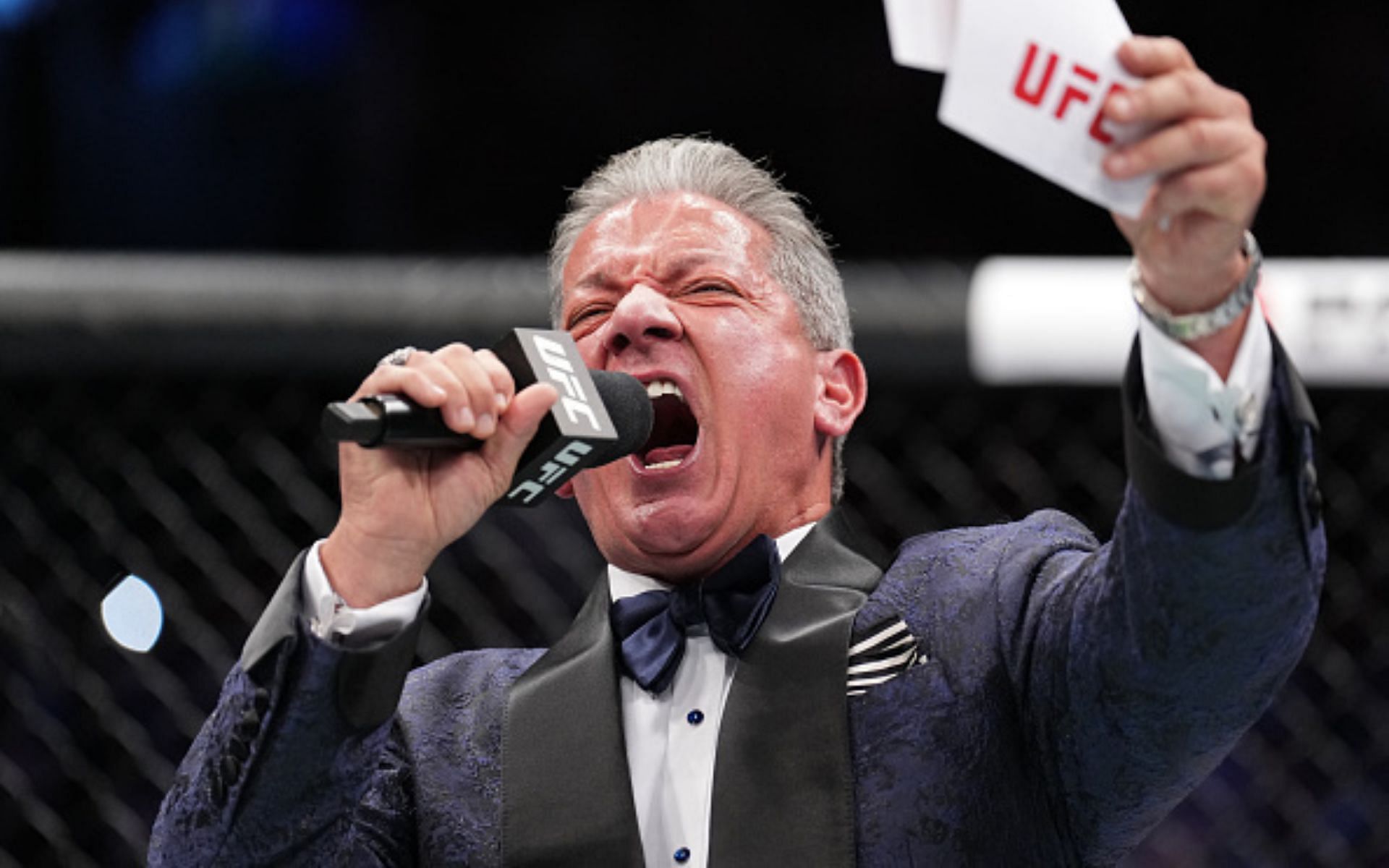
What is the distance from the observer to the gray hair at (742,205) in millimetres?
1646

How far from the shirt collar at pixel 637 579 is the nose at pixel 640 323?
0.20 metres

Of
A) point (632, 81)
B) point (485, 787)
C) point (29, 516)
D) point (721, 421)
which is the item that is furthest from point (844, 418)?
point (632, 81)

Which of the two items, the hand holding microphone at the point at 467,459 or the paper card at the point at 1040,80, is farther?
the hand holding microphone at the point at 467,459

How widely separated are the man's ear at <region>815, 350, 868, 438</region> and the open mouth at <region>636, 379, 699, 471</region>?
0.40 feet

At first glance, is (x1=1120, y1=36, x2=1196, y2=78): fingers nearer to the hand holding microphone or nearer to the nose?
the hand holding microphone

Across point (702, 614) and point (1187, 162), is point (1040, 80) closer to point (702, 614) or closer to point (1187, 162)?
point (1187, 162)

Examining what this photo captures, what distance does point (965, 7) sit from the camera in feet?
3.05

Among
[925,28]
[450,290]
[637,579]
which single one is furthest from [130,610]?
[925,28]

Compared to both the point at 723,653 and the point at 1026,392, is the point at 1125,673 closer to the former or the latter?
the point at 723,653

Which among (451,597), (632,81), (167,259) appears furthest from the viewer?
(632,81)

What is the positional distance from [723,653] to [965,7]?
2.09 ft

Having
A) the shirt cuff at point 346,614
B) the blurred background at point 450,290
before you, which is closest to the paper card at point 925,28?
the shirt cuff at point 346,614

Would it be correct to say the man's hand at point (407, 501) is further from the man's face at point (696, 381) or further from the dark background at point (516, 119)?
the dark background at point (516, 119)

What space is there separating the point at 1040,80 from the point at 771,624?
569 mm
